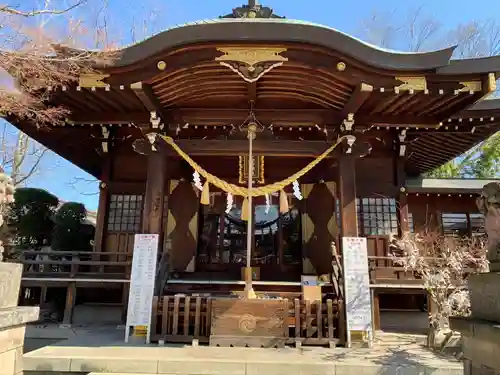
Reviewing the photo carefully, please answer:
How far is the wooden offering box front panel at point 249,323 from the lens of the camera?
21.1 ft

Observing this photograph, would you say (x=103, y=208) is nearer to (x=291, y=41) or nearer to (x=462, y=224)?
(x=291, y=41)

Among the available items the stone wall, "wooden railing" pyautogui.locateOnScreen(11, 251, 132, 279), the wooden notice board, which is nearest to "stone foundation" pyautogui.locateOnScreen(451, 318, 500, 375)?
the stone wall

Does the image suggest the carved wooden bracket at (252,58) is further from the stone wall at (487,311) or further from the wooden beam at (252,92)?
the stone wall at (487,311)

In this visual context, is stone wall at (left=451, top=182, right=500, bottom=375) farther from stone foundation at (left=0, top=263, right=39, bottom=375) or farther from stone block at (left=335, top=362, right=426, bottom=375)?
stone foundation at (left=0, top=263, right=39, bottom=375)

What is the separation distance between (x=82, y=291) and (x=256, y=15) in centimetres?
792

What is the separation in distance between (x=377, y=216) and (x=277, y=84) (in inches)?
196

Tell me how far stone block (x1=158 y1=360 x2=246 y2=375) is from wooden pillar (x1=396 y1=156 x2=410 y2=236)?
6447 mm

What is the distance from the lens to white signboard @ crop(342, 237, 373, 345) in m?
6.78

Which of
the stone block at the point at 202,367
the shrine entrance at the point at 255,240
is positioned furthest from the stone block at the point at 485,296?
the shrine entrance at the point at 255,240

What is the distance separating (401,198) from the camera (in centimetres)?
1020

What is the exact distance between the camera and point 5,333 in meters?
3.18

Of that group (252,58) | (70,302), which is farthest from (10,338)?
(70,302)

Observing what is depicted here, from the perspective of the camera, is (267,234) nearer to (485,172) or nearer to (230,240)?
(230,240)

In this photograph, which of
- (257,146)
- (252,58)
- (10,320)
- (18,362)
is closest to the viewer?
(10,320)
